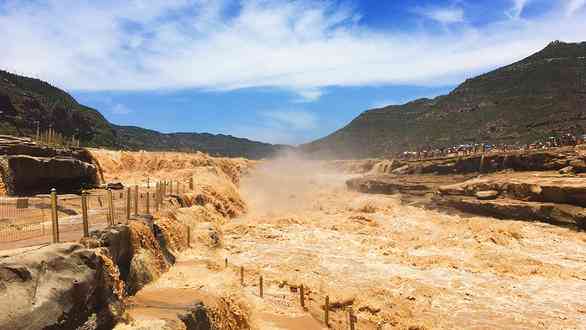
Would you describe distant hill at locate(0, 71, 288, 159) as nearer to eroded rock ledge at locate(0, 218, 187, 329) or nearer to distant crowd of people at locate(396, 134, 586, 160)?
eroded rock ledge at locate(0, 218, 187, 329)

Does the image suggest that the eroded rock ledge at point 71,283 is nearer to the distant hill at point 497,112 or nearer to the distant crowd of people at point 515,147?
→ the distant crowd of people at point 515,147

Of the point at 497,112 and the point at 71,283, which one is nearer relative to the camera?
the point at 71,283

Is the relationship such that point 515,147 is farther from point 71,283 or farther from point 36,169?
point 71,283

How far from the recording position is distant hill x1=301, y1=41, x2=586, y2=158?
6550cm

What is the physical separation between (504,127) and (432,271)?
203 feet

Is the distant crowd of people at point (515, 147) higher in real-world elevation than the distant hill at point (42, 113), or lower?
lower

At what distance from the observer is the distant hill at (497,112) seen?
65500mm

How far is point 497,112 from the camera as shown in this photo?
255 feet

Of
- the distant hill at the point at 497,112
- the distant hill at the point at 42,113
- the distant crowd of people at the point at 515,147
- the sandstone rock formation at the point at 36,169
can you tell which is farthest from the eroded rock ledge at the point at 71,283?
the distant hill at the point at 497,112

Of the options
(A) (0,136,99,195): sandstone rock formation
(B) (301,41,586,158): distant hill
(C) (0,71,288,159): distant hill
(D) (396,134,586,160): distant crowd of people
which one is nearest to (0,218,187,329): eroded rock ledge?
(A) (0,136,99,195): sandstone rock formation

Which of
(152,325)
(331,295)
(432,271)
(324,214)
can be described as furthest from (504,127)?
(152,325)

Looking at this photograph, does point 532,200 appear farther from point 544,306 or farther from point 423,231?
point 544,306

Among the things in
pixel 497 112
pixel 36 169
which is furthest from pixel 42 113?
pixel 497 112

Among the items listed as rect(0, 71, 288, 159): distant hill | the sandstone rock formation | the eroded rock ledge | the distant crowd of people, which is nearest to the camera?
the eroded rock ledge
